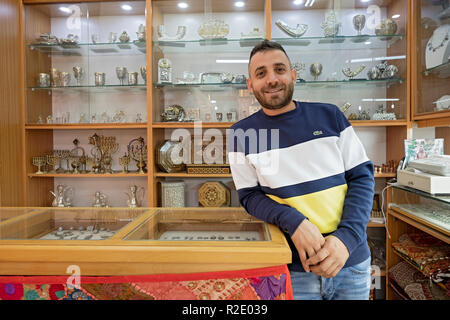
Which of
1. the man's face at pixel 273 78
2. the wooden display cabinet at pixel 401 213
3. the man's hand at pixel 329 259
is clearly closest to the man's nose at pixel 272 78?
the man's face at pixel 273 78

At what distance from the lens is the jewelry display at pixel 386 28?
2428 mm

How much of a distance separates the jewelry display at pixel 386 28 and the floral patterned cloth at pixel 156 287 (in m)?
2.28

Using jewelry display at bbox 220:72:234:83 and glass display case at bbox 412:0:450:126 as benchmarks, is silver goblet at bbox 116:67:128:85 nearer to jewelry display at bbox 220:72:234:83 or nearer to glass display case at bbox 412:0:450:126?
jewelry display at bbox 220:72:234:83

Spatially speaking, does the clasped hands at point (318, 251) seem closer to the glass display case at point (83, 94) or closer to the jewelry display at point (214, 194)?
the jewelry display at point (214, 194)

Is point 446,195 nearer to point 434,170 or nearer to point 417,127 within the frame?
point 434,170

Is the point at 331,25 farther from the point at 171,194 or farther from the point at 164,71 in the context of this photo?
the point at 171,194

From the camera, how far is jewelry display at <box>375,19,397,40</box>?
95.6 inches

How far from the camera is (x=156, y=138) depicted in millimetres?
2590

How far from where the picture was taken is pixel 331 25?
250cm

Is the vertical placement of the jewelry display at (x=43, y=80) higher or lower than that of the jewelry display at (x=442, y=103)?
higher

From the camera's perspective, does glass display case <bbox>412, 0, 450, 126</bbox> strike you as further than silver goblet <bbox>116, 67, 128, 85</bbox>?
No

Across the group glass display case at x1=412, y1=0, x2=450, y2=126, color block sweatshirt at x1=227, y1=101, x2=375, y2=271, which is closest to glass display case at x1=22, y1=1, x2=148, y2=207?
color block sweatshirt at x1=227, y1=101, x2=375, y2=271

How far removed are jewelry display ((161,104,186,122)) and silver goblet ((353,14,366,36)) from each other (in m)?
1.52

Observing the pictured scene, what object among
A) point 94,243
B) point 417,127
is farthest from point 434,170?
point 94,243
